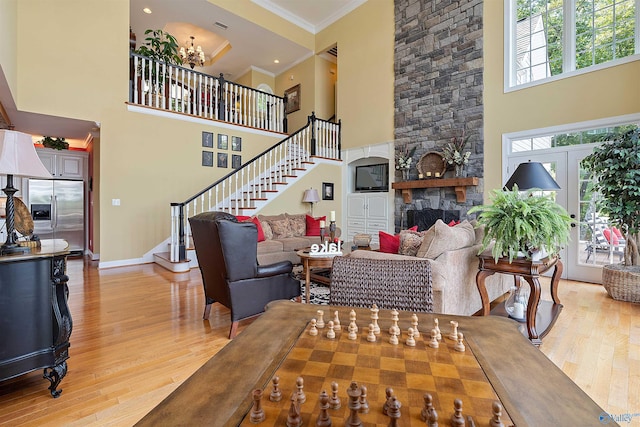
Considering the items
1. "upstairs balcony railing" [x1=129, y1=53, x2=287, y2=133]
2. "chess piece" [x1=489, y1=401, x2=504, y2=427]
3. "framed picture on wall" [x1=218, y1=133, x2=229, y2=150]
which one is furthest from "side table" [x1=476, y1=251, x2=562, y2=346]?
"upstairs balcony railing" [x1=129, y1=53, x2=287, y2=133]

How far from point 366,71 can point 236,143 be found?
3.63 meters

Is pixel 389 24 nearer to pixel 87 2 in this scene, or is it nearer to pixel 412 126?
pixel 412 126

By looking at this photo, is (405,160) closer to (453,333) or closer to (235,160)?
(235,160)

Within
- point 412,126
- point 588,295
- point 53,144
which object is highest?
point 412,126

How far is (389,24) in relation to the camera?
7.12 m

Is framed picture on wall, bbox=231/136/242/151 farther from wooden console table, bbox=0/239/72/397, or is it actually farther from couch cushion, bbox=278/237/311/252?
wooden console table, bbox=0/239/72/397

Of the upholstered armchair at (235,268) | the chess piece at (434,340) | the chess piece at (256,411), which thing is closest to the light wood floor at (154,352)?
the upholstered armchair at (235,268)

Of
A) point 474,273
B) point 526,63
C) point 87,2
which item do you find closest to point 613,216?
point 474,273

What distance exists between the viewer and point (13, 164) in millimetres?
1701

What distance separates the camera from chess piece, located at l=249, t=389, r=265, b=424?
53cm

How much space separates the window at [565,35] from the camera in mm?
4301

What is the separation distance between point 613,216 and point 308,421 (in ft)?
15.4

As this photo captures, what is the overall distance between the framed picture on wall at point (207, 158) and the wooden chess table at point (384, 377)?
6289 millimetres

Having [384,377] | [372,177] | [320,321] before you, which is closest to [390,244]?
[320,321]
